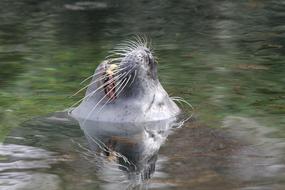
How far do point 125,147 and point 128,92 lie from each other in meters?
0.83

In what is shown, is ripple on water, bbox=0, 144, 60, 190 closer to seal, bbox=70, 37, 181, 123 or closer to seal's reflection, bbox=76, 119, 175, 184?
seal's reflection, bbox=76, 119, 175, 184

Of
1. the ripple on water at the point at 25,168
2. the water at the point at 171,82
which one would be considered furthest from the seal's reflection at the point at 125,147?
the ripple on water at the point at 25,168

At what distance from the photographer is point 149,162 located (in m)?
5.66

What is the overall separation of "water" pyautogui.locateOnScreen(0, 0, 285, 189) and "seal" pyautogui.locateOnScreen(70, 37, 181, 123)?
303 millimetres

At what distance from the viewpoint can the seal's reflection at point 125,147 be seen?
5406 mm

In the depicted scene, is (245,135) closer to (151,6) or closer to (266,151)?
(266,151)

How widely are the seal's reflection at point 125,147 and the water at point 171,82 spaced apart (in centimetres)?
8

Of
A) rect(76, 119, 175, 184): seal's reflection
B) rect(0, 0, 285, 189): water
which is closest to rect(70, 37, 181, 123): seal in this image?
rect(76, 119, 175, 184): seal's reflection

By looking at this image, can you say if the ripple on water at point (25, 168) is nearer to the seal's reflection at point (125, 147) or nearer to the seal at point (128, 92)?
the seal's reflection at point (125, 147)

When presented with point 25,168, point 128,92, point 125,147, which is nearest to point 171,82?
point 128,92

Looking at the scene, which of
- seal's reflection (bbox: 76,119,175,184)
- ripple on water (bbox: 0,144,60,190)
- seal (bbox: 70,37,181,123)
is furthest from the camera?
seal (bbox: 70,37,181,123)

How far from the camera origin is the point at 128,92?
22.4 ft

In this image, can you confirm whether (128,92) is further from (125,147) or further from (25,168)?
(25,168)

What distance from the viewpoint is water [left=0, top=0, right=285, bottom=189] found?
546 centimetres
